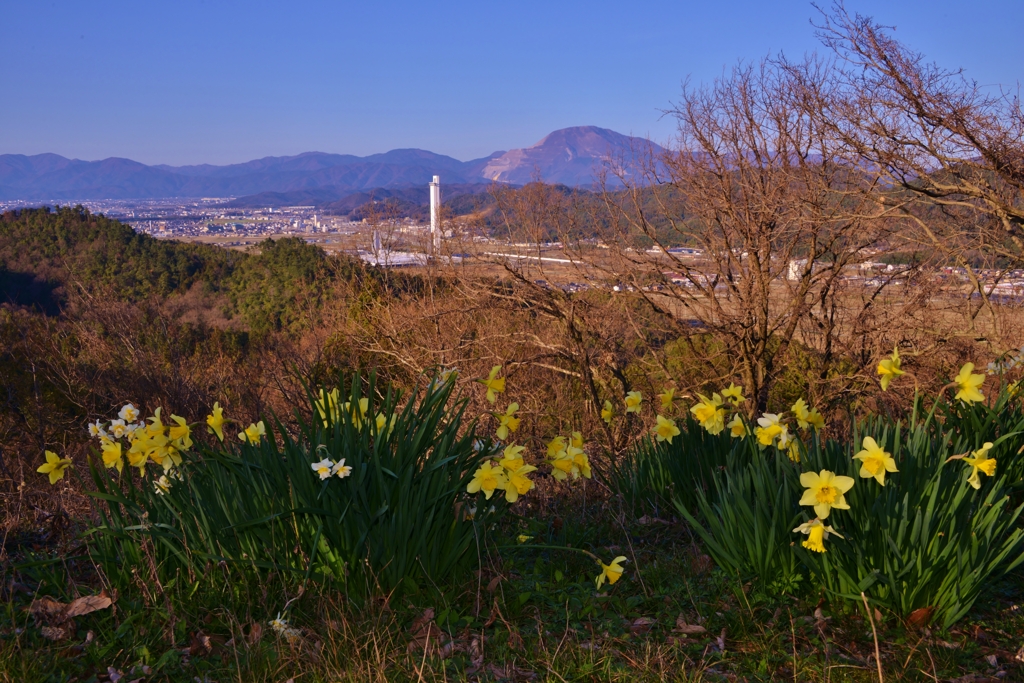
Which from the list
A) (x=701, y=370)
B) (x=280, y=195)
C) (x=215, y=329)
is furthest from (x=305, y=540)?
(x=280, y=195)

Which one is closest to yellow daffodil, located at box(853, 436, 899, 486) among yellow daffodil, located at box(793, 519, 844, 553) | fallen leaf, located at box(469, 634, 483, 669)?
yellow daffodil, located at box(793, 519, 844, 553)

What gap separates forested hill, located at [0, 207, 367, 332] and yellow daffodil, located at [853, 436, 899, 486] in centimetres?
2545

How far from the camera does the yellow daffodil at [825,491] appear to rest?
7.67 feet

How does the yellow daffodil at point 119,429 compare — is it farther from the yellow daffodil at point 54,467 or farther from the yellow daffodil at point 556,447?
the yellow daffodil at point 556,447

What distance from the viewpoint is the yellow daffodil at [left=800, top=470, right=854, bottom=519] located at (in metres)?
2.34

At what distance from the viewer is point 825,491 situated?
2.38 m

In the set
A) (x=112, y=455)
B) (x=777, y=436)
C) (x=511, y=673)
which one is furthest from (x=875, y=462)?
(x=112, y=455)

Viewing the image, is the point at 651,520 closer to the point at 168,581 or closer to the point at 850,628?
the point at 850,628

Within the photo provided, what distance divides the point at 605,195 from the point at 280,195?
2447 inches

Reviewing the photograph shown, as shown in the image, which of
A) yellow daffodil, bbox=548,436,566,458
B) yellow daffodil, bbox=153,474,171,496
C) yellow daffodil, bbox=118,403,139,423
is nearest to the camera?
yellow daffodil, bbox=153,474,171,496

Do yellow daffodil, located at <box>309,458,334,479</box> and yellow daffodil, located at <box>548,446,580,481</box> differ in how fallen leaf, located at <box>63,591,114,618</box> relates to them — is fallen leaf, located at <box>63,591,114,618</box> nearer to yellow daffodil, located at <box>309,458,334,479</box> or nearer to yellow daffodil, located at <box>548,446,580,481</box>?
yellow daffodil, located at <box>309,458,334,479</box>

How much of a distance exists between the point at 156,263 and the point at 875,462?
122 feet

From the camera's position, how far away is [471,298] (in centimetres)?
1240

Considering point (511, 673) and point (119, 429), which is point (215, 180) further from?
point (511, 673)
